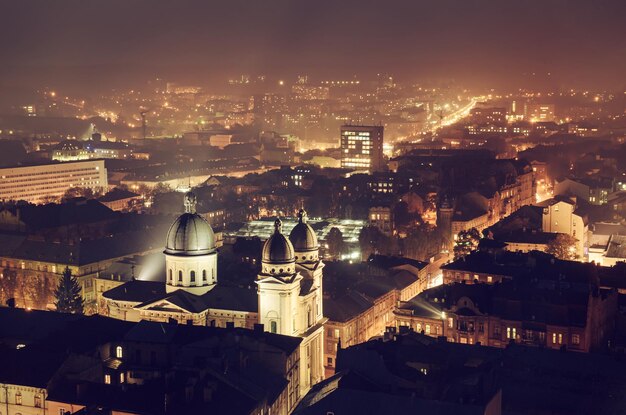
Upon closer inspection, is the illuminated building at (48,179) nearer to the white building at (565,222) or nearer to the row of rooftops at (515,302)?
the white building at (565,222)

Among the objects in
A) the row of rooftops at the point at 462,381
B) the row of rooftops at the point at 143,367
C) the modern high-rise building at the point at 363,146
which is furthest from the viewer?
the modern high-rise building at the point at 363,146

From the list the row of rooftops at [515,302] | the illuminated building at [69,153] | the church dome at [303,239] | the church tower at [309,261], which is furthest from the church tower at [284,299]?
the illuminated building at [69,153]

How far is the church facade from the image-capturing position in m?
58.4

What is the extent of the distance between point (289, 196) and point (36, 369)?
289 ft

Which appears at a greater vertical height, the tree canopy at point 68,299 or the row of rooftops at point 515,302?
the row of rooftops at point 515,302

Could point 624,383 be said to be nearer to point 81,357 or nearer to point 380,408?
point 380,408

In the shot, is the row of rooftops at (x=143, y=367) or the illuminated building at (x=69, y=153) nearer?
the row of rooftops at (x=143, y=367)

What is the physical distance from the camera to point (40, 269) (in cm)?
8900

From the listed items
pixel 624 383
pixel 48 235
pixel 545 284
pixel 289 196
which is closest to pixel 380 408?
pixel 624 383

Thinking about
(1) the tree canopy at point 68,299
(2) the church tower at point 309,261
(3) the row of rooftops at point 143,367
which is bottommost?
(1) the tree canopy at point 68,299

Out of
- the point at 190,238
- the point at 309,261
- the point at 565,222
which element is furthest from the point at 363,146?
the point at 190,238

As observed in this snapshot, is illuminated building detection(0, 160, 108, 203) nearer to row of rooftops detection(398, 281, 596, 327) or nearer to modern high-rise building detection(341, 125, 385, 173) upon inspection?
modern high-rise building detection(341, 125, 385, 173)

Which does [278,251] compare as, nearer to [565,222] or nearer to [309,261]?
[309,261]

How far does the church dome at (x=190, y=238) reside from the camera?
203 feet
